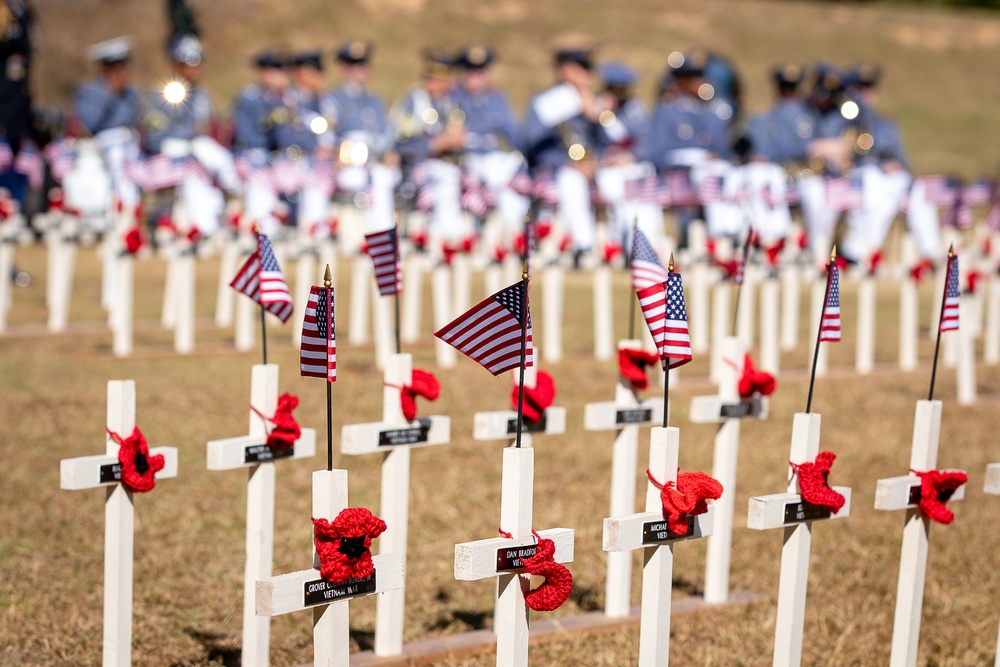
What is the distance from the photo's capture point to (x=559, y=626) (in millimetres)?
5516

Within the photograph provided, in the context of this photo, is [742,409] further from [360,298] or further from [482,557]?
[360,298]

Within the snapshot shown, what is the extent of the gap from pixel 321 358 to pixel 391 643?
59.3 inches

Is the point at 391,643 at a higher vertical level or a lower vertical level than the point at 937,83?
lower

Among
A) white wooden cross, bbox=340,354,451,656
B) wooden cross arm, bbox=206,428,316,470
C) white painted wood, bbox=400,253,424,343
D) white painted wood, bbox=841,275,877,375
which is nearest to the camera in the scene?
wooden cross arm, bbox=206,428,316,470

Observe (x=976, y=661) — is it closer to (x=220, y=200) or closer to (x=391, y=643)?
(x=391, y=643)

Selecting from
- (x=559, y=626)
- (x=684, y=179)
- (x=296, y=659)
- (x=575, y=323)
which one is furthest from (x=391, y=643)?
(x=684, y=179)

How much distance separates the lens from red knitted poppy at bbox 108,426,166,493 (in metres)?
4.46

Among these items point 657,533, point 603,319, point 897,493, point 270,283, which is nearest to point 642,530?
point 657,533

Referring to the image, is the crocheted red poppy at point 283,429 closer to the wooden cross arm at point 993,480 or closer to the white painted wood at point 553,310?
the wooden cross arm at point 993,480

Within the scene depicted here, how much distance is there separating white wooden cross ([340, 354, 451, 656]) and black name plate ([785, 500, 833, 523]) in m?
1.43

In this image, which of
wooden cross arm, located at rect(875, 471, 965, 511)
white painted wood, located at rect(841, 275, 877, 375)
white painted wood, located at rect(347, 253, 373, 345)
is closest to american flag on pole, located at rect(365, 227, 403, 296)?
wooden cross arm, located at rect(875, 471, 965, 511)

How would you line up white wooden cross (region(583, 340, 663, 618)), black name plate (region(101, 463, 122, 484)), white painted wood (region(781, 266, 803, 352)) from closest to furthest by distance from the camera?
black name plate (region(101, 463, 122, 484)) → white wooden cross (region(583, 340, 663, 618)) → white painted wood (region(781, 266, 803, 352))

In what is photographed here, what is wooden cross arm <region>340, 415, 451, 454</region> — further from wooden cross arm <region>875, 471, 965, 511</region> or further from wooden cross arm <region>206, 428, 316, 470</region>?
wooden cross arm <region>875, 471, 965, 511</region>

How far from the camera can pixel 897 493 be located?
4707mm
